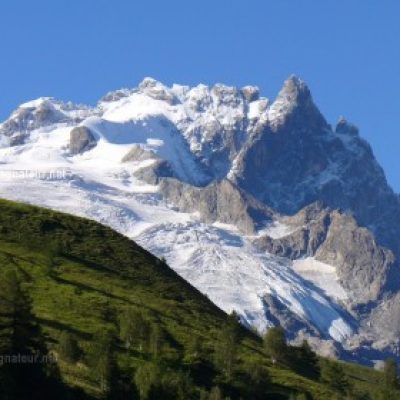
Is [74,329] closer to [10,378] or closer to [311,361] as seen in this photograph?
[10,378]

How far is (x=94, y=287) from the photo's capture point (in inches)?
5443

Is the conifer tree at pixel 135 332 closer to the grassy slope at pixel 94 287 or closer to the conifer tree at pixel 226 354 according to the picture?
the grassy slope at pixel 94 287

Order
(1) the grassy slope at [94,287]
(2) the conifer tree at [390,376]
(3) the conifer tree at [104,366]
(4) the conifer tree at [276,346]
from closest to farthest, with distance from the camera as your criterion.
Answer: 1. (3) the conifer tree at [104,366]
2. (1) the grassy slope at [94,287]
3. (2) the conifer tree at [390,376]
4. (4) the conifer tree at [276,346]

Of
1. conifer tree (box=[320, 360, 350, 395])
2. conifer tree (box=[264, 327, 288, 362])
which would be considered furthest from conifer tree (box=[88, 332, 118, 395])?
conifer tree (box=[264, 327, 288, 362])

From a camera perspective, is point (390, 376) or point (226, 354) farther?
point (390, 376)

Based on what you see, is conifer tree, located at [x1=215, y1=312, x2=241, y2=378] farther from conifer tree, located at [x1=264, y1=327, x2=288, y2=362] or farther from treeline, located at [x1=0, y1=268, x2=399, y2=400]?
conifer tree, located at [x1=264, y1=327, x2=288, y2=362]

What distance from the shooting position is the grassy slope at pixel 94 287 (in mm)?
115062

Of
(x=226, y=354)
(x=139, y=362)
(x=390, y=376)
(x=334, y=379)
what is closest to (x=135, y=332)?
(x=139, y=362)

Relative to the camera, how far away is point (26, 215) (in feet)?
552

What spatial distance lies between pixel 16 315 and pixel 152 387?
516 inches

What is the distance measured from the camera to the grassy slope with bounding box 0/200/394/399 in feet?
378

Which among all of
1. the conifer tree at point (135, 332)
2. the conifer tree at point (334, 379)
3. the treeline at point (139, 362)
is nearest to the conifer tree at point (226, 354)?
the treeline at point (139, 362)

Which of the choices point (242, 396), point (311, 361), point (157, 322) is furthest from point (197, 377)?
point (311, 361)

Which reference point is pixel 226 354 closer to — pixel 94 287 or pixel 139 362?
pixel 139 362
